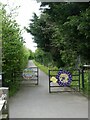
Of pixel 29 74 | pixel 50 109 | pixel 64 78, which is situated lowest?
pixel 50 109

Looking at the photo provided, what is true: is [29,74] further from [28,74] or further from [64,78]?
[64,78]

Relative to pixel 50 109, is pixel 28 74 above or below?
above

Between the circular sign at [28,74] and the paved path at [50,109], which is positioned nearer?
the paved path at [50,109]

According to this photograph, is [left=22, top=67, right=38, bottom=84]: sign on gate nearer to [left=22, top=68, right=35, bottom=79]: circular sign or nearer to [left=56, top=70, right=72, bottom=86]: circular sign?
[left=22, top=68, right=35, bottom=79]: circular sign

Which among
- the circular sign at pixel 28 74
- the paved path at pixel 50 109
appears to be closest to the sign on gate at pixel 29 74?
the circular sign at pixel 28 74

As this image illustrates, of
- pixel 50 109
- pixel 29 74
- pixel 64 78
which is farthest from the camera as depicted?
pixel 29 74

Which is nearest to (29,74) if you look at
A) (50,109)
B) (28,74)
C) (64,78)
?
(28,74)

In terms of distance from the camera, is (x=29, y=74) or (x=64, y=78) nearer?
(x=64, y=78)

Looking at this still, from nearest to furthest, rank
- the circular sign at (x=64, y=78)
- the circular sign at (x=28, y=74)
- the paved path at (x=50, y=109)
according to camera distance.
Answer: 1. the paved path at (x=50, y=109)
2. the circular sign at (x=64, y=78)
3. the circular sign at (x=28, y=74)

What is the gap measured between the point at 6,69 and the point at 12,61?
525 mm

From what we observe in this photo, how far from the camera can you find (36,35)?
2188 centimetres

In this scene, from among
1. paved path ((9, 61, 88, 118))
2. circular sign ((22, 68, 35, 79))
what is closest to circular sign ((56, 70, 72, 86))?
paved path ((9, 61, 88, 118))

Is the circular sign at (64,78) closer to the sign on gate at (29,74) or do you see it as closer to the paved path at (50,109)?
the paved path at (50,109)

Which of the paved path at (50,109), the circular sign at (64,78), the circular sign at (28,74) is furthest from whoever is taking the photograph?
the circular sign at (28,74)
